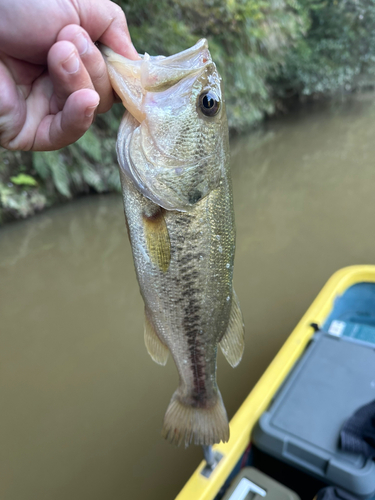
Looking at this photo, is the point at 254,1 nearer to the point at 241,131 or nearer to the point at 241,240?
the point at 241,131

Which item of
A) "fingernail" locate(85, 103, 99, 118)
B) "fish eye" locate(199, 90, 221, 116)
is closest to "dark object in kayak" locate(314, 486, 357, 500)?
"fish eye" locate(199, 90, 221, 116)

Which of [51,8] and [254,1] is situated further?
[254,1]

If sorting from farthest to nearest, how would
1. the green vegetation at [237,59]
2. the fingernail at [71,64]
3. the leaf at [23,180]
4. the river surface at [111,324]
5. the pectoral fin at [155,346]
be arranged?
the green vegetation at [237,59]
the leaf at [23,180]
the river surface at [111,324]
the pectoral fin at [155,346]
the fingernail at [71,64]

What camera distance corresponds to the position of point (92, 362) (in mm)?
2539

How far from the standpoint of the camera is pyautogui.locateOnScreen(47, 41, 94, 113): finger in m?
0.79

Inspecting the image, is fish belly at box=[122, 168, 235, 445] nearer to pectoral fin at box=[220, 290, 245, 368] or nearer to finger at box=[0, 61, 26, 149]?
pectoral fin at box=[220, 290, 245, 368]

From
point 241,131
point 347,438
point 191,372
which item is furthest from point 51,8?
point 241,131

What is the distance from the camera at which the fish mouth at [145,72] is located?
0.88 meters

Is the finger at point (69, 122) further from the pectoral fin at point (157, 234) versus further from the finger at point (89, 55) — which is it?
the pectoral fin at point (157, 234)

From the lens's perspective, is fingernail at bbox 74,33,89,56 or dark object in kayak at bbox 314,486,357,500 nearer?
fingernail at bbox 74,33,89,56

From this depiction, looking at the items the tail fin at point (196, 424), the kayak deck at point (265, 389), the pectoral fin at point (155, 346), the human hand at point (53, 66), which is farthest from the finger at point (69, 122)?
the kayak deck at point (265, 389)

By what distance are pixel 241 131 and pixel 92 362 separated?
7.85m

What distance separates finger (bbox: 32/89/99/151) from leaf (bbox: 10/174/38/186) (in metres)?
4.31

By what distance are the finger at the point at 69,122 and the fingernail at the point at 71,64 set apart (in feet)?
0.15
